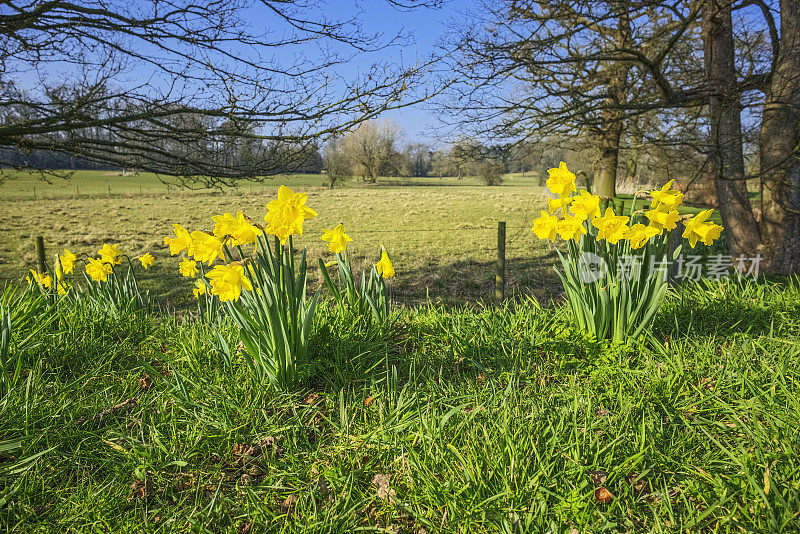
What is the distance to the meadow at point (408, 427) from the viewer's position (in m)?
1.60

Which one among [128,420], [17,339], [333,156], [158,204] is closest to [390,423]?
[128,420]

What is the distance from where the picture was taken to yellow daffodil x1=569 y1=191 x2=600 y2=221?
2.40m

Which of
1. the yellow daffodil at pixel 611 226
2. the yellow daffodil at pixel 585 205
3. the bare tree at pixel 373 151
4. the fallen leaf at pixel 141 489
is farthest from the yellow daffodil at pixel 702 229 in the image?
the bare tree at pixel 373 151

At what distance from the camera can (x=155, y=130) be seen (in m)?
3.64

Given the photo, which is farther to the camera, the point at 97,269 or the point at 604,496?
the point at 97,269

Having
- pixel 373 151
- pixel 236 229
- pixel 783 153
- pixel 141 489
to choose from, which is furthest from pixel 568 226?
pixel 373 151

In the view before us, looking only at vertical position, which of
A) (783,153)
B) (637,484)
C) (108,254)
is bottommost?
(637,484)

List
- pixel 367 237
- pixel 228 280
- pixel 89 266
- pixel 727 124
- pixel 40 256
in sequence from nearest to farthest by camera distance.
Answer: pixel 228 280 → pixel 89 266 → pixel 40 256 → pixel 727 124 → pixel 367 237

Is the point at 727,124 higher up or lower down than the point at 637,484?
higher up

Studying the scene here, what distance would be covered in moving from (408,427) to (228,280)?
113cm

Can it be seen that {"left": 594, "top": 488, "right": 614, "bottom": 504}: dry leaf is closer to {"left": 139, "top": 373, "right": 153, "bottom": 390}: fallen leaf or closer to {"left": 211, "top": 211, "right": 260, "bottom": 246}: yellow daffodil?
{"left": 211, "top": 211, "right": 260, "bottom": 246}: yellow daffodil

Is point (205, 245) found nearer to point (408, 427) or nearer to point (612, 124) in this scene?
point (408, 427)

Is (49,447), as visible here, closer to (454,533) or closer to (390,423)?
(390,423)

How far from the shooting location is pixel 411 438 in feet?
6.28
